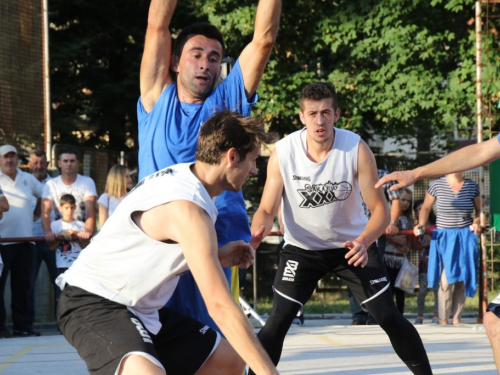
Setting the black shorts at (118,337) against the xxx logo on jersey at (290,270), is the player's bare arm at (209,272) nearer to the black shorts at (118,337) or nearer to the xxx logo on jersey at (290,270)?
the black shorts at (118,337)

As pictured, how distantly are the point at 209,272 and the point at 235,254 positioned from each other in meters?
0.75

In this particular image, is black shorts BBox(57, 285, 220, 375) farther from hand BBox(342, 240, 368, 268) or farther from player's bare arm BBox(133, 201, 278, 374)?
hand BBox(342, 240, 368, 268)

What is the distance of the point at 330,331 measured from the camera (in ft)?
32.8

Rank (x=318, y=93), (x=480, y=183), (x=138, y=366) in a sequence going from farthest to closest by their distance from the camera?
(x=480, y=183) < (x=318, y=93) < (x=138, y=366)

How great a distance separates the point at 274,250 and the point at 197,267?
11487 mm

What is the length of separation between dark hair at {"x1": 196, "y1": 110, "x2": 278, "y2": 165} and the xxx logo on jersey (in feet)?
7.79

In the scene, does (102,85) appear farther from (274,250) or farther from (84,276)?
(84,276)

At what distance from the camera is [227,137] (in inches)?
141

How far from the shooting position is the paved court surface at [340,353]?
23.8 feet

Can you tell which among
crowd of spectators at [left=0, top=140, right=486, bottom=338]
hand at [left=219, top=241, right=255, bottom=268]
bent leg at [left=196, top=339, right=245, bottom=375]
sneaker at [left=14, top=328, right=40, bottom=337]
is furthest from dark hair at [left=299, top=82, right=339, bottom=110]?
sneaker at [left=14, top=328, right=40, bottom=337]

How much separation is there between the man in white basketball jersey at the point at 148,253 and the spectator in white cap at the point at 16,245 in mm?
6259

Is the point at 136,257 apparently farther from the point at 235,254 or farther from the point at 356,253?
the point at 356,253

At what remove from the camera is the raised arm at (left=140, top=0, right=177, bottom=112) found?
4.67m

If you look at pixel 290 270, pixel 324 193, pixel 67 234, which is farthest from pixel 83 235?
pixel 324 193
